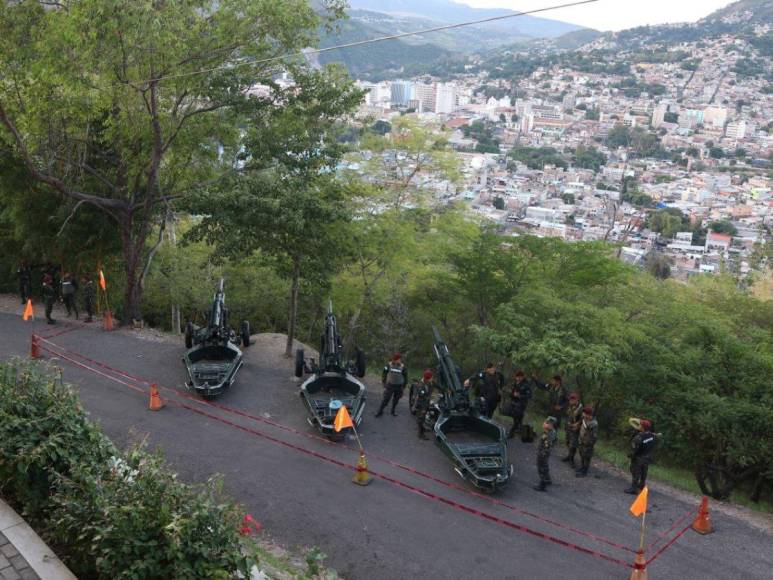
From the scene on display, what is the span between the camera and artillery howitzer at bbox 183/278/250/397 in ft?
45.6

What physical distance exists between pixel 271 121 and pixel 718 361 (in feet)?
40.7

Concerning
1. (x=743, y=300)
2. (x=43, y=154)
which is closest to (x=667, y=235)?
(x=743, y=300)

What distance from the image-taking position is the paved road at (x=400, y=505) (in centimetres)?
903

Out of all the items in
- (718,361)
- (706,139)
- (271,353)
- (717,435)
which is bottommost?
(706,139)

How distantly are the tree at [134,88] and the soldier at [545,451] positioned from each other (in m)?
10.5

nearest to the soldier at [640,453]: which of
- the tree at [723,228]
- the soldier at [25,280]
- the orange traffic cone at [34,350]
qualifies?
the orange traffic cone at [34,350]

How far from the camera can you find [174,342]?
1783cm

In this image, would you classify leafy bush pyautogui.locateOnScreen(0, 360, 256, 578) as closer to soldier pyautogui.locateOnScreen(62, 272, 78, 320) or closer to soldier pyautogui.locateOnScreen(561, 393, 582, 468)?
soldier pyautogui.locateOnScreen(561, 393, 582, 468)

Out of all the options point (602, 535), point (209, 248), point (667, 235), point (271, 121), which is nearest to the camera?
point (602, 535)

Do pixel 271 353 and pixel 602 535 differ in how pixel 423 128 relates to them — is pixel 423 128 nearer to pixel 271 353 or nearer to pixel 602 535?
pixel 271 353

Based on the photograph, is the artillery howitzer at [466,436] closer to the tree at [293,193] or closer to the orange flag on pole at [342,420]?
the orange flag on pole at [342,420]

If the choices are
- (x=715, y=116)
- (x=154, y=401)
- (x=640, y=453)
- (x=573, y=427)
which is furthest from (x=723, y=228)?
(x=715, y=116)

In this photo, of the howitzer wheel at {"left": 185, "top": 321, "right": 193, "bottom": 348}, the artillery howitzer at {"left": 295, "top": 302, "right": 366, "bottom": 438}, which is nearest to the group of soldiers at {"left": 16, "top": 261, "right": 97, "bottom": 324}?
the howitzer wheel at {"left": 185, "top": 321, "right": 193, "bottom": 348}

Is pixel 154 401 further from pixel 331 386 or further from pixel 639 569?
pixel 639 569
